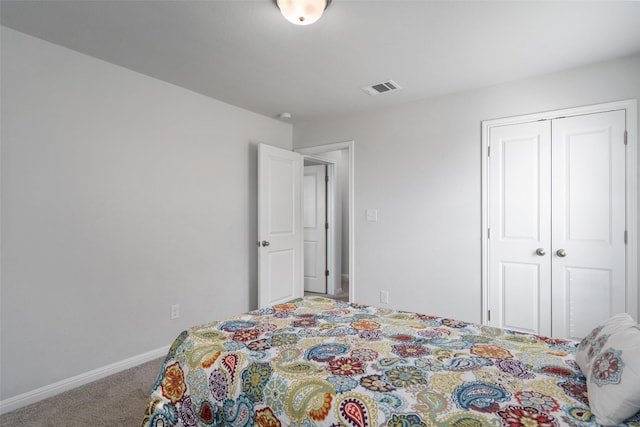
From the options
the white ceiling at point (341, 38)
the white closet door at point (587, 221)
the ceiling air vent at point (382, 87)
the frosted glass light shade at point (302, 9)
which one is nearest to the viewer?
the frosted glass light shade at point (302, 9)

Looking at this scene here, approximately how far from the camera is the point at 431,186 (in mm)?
3416

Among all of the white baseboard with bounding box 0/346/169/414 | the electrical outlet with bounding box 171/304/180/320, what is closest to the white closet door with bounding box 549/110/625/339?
the electrical outlet with bounding box 171/304/180/320

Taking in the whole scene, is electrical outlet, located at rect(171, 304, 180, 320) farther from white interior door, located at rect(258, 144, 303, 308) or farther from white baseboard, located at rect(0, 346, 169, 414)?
white interior door, located at rect(258, 144, 303, 308)

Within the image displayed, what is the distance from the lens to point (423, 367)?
129cm

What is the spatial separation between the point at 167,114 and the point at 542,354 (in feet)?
10.3

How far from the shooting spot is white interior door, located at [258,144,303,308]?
368cm

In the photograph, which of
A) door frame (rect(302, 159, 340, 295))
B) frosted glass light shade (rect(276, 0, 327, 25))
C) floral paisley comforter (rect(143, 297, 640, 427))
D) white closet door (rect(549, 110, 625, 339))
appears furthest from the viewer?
door frame (rect(302, 159, 340, 295))

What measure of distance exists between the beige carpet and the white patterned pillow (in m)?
2.22

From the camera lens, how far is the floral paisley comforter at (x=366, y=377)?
3.36 feet

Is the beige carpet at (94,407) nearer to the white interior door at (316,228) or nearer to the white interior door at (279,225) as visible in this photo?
the white interior door at (279,225)

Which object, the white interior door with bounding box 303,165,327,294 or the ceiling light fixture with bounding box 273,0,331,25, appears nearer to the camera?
the ceiling light fixture with bounding box 273,0,331,25

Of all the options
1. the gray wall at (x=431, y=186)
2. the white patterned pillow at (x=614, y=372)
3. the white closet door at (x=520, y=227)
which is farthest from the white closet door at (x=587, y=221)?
the white patterned pillow at (x=614, y=372)

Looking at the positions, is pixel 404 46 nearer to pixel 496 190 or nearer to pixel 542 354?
pixel 496 190

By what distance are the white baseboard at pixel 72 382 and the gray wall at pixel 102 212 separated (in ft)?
0.13
